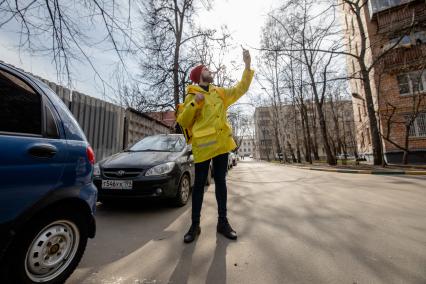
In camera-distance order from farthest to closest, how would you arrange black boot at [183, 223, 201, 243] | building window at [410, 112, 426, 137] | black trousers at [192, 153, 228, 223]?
building window at [410, 112, 426, 137]
black trousers at [192, 153, 228, 223]
black boot at [183, 223, 201, 243]

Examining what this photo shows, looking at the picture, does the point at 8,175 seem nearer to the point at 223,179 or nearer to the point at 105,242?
the point at 105,242

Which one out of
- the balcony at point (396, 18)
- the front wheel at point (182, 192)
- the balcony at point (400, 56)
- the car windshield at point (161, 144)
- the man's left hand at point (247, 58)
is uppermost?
the balcony at point (396, 18)

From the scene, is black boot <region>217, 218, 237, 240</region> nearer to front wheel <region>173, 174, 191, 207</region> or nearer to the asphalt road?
the asphalt road

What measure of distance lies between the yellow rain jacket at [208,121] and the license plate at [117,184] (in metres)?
1.45

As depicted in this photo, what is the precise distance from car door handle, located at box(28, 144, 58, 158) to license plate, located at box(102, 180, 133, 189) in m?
1.90

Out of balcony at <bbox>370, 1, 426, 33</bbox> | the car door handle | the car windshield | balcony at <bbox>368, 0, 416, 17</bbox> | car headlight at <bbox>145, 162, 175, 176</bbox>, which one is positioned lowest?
car headlight at <bbox>145, 162, 175, 176</bbox>

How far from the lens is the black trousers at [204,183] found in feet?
8.63

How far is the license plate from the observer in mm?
3506

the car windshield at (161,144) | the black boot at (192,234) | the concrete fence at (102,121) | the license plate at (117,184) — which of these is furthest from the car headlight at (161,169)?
the concrete fence at (102,121)

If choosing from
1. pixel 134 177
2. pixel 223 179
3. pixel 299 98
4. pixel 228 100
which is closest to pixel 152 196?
pixel 134 177

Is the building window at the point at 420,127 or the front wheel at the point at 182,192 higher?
the building window at the point at 420,127

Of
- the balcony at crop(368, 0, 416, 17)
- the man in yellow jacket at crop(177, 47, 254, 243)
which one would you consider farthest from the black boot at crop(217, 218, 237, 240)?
the balcony at crop(368, 0, 416, 17)

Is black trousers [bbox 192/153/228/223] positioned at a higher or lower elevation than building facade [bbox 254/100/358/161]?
lower

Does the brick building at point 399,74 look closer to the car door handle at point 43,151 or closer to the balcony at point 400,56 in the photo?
the balcony at point 400,56
